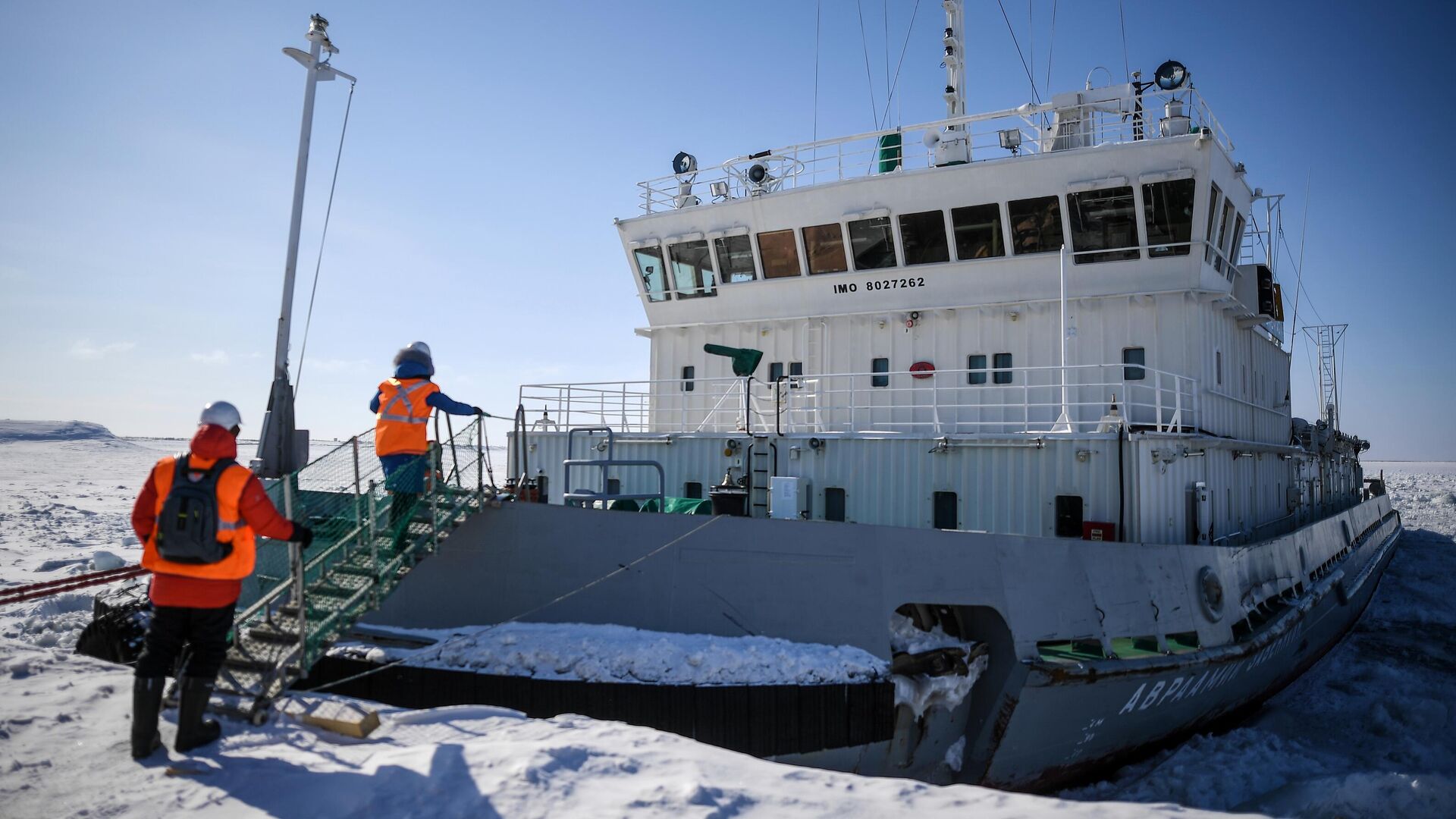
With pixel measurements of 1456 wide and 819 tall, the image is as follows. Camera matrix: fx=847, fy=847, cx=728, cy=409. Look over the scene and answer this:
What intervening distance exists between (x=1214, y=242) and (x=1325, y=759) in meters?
6.38

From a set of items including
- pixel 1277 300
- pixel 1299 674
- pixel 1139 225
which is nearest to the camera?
pixel 1139 225

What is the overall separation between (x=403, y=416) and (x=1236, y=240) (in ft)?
39.7

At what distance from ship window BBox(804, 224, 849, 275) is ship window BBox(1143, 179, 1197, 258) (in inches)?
152

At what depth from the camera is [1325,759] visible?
939cm

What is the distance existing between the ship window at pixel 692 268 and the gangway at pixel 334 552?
6.49m

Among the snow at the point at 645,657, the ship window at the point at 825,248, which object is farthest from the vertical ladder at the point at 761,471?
the ship window at the point at 825,248

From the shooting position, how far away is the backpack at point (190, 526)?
4.40m

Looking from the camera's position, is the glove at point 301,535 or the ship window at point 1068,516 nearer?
the glove at point 301,535

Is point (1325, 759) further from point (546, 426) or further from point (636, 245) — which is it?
point (636, 245)

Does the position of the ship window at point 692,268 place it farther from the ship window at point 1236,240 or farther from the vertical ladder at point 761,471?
the ship window at point 1236,240

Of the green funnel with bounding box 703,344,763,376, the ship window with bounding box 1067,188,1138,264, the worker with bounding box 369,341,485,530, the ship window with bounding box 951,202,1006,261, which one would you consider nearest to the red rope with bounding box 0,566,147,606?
the worker with bounding box 369,341,485,530

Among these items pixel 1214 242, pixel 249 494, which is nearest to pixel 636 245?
pixel 1214 242

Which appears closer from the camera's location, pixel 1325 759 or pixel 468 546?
pixel 468 546

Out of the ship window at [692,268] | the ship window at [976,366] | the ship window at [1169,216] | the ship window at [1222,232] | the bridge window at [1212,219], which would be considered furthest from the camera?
the ship window at [692,268]
